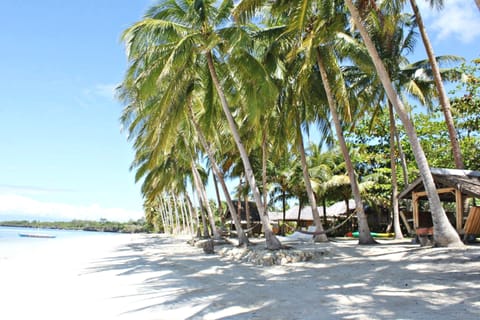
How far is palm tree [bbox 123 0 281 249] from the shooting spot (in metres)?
10.1

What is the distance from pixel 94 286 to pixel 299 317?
→ 475 cm

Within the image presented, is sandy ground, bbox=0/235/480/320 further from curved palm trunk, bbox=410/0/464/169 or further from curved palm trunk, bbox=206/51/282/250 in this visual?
curved palm trunk, bbox=410/0/464/169

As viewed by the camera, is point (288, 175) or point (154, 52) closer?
point (154, 52)

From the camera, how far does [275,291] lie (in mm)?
6320

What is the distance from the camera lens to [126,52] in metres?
10.3

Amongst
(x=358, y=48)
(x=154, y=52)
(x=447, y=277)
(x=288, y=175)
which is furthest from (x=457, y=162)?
(x=288, y=175)

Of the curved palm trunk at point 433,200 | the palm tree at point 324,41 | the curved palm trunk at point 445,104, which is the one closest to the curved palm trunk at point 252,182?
the palm tree at point 324,41

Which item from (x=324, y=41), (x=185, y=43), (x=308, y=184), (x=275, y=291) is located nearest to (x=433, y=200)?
(x=275, y=291)

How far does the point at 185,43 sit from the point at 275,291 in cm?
708

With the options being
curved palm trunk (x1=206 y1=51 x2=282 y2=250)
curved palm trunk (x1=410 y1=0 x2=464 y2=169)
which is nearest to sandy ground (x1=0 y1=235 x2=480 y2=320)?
curved palm trunk (x1=206 y1=51 x2=282 y2=250)

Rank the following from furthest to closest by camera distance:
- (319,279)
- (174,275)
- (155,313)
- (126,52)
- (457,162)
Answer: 1. (457,162)
2. (126,52)
3. (174,275)
4. (319,279)
5. (155,313)

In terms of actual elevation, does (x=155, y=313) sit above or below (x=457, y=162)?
below

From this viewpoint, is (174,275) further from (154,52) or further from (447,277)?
(154,52)

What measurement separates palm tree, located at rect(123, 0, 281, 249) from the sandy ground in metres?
2.92
